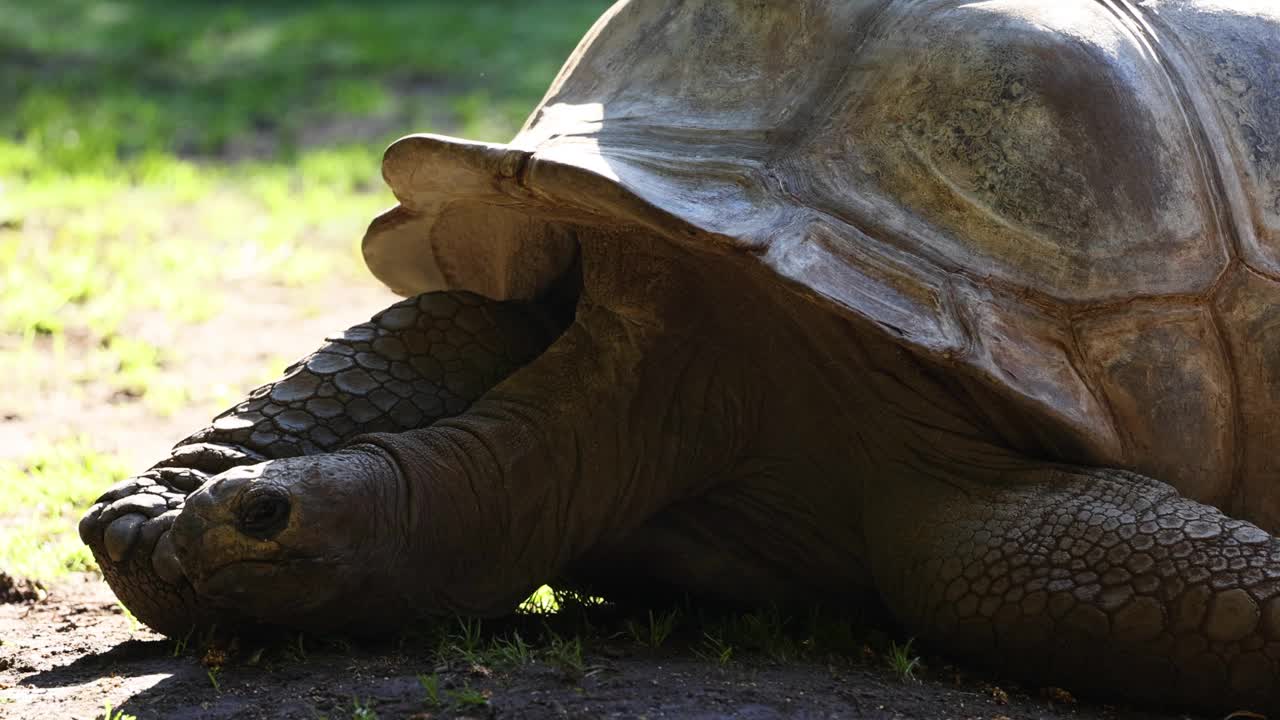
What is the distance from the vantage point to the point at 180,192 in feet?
24.8

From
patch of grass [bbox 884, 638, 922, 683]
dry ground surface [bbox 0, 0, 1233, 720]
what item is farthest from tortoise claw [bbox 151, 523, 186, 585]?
patch of grass [bbox 884, 638, 922, 683]

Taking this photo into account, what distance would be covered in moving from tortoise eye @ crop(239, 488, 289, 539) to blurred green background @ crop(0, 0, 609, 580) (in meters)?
1.02

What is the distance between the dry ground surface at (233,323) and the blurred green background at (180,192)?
0.06 ft

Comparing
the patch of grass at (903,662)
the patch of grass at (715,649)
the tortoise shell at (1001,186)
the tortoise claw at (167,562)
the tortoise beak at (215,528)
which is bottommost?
the patch of grass at (903,662)

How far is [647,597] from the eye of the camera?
3.30 m

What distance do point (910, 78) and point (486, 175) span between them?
0.83 meters

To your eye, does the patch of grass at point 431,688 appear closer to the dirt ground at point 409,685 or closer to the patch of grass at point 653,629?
the dirt ground at point 409,685

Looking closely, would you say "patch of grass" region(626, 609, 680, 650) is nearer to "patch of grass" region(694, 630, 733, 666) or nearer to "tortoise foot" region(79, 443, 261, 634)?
"patch of grass" region(694, 630, 733, 666)

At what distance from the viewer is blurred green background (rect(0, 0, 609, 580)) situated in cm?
474

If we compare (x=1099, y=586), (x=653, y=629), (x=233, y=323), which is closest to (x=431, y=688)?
(x=653, y=629)

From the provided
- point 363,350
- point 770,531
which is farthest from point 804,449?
point 363,350

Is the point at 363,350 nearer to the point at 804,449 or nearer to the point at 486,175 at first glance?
the point at 486,175

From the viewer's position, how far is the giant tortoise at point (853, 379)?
2.74 metres

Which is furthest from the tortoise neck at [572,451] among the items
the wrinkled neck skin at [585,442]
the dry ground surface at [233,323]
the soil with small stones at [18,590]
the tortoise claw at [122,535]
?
the soil with small stones at [18,590]
